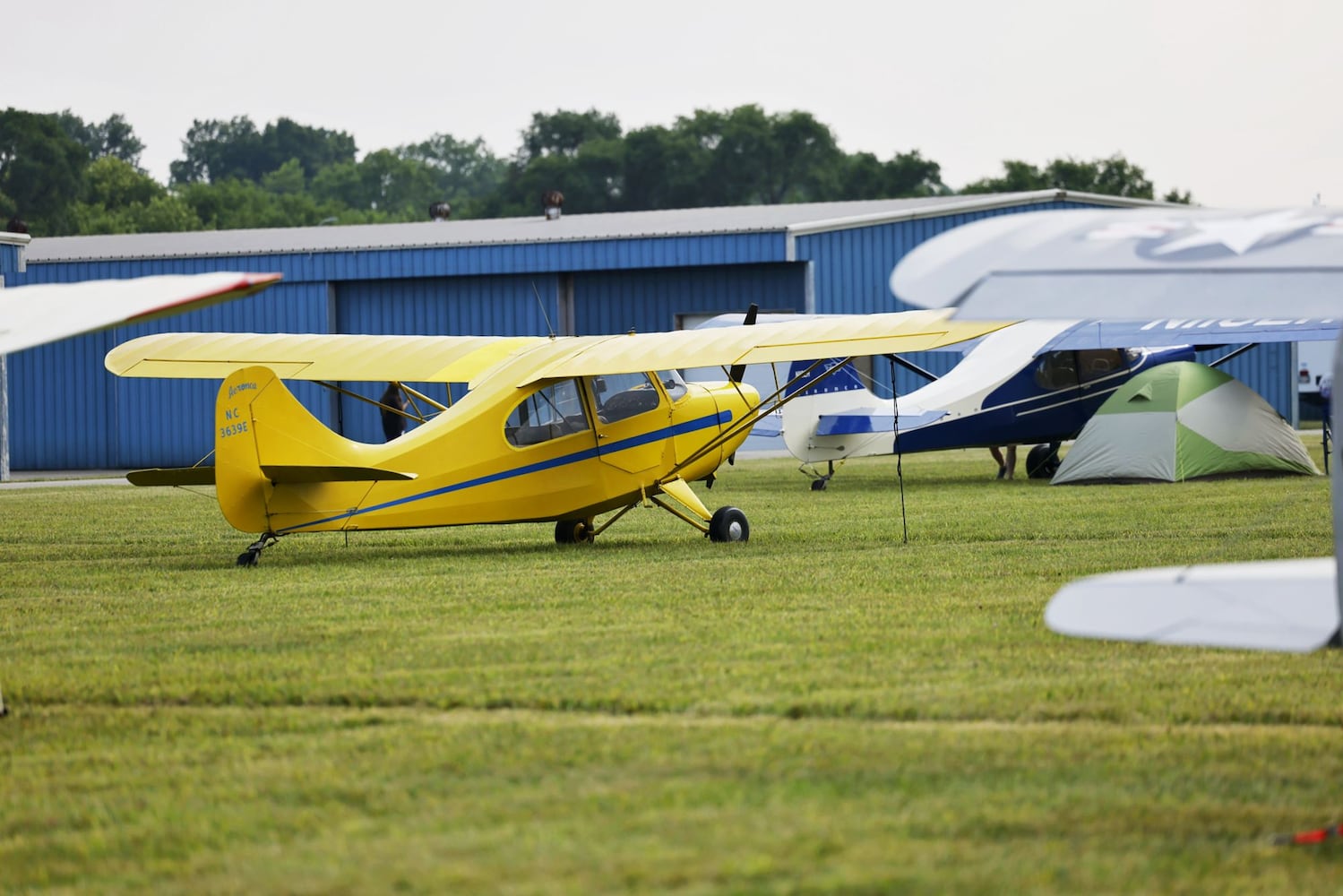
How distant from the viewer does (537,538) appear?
12.9 metres

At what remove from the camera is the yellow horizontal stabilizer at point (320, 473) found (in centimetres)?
1021

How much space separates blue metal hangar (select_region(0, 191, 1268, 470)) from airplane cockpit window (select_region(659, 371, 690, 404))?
17.2 metres

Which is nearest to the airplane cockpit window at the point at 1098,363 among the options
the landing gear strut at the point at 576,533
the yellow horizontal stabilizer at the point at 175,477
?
the landing gear strut at the point at 576,533

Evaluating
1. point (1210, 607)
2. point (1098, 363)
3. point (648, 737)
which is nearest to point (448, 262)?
point (1098, 363)

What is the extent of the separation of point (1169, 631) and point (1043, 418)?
15.4 meters

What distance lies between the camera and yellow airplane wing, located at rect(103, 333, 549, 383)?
41.7 ft

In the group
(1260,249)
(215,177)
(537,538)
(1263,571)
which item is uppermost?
(215,177)

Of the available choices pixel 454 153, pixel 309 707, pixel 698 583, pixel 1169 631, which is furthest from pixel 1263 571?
pixel 454 153

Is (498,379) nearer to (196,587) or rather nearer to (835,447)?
(196,587)

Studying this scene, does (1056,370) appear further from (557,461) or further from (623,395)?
(557,461)

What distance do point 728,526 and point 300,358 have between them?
3780 mm

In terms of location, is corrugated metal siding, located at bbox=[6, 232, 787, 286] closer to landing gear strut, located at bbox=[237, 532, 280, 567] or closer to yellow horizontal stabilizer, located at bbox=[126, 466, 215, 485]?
landing gear strut, located at bbox=[237, 532, 280, 567]

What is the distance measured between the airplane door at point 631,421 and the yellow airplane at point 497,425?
12mm

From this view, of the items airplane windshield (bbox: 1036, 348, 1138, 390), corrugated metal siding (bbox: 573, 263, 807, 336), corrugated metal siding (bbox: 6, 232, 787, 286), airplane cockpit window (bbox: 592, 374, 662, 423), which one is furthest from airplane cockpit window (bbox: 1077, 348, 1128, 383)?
corrugated metal siding (bbox: 6, 232, 787, 286)
